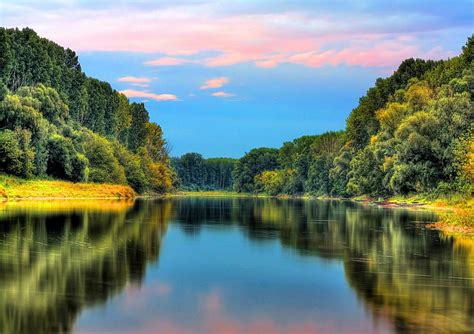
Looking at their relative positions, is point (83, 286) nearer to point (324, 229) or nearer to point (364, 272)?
point (364, 272)

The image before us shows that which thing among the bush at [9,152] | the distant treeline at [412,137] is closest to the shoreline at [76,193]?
the bush at [9,152]

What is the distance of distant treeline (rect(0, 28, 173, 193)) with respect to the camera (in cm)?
8019

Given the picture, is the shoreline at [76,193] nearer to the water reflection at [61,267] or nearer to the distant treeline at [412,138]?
the distant treeline at [412,138]

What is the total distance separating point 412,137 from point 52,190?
46.6 meters

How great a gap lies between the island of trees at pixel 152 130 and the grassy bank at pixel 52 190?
1.71 m

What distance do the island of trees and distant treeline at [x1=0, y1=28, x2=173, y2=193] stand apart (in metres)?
0.16

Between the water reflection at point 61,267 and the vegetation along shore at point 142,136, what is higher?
the vegetation along shore at point 142,136

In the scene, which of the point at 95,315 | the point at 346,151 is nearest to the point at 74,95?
the point at 346,151

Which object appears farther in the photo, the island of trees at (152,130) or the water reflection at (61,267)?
the island of trees at (152,130)

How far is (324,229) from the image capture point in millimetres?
39625

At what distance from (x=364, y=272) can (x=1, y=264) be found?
1141 centimetres

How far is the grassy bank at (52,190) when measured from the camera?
7454 cm

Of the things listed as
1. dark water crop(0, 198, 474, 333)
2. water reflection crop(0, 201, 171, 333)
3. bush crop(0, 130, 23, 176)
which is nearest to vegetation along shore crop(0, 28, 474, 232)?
bush crop(0, 130, 23, 176)

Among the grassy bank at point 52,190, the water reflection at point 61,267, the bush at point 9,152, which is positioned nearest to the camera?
the water reflection at point 61,267
